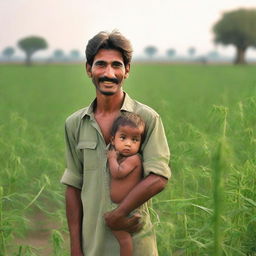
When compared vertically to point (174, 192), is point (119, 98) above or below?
above

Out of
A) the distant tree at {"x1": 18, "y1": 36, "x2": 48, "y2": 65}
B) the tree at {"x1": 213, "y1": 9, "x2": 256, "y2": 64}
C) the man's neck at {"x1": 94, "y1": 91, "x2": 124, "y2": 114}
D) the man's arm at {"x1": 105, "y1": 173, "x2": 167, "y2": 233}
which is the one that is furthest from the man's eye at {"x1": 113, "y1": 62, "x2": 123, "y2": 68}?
the distant tree at {"x1": 18, "y1": 36, "x2": 48, "y2": 65}

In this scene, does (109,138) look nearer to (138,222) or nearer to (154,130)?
(154,130)

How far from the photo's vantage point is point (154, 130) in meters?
2.43

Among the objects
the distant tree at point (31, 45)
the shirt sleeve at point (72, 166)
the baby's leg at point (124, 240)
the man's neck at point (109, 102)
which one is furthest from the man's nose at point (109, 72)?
the distant tree at point (31, 45)

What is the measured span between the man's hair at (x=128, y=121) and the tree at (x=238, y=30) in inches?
2694

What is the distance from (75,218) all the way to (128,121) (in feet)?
2.01

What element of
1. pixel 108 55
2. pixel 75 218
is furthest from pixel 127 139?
pixel 75 218

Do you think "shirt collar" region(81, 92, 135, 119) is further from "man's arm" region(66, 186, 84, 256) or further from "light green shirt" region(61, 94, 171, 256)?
"man's arm" region(66, 186, 84, 256)

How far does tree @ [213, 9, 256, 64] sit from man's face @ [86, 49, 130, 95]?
68.3 metres

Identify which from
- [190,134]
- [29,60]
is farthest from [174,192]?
[29,60]

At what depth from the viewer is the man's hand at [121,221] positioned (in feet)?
7.74

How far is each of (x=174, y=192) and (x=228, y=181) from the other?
2.55 feet

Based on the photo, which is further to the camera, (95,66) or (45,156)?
(45,156)

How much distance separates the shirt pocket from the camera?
2504 mm
